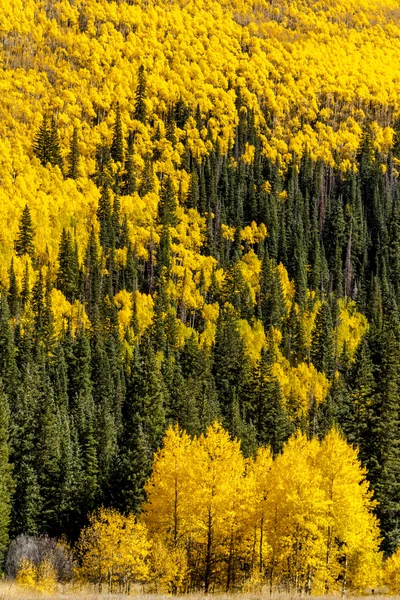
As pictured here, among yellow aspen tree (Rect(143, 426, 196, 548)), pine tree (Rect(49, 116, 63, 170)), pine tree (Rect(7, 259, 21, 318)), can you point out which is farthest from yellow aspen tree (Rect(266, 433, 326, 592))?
pine tree (Rect(49, 116, 63, 170))

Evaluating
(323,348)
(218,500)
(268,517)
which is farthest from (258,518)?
(323,348)

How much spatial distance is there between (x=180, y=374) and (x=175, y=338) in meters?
20.2

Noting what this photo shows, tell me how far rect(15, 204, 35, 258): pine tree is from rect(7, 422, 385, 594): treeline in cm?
9860

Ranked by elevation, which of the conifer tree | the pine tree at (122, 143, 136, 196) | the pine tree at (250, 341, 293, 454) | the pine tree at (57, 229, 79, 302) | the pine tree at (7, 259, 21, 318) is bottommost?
the pine tree at (250, 341, 293, 454)

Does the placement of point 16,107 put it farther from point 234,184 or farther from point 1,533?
point 1,533

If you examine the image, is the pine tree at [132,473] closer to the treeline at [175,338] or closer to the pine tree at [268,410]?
the treeline at [175,338]

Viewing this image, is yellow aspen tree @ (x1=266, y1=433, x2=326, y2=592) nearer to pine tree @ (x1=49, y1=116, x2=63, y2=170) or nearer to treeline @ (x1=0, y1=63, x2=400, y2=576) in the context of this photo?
treeline @ (x1=0, y1=63, x2=400, y2=576)

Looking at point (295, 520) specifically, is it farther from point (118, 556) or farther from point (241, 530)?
point (118, 556)

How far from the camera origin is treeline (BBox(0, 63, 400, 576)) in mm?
86500

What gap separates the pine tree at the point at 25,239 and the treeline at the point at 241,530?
323ft

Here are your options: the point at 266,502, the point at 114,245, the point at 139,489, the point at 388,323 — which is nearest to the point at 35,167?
the point at 114,245

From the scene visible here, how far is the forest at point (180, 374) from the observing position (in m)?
59.9

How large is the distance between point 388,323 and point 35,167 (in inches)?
3036

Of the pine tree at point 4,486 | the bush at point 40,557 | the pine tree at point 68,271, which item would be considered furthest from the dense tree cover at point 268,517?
the pine tree at point 68,271
